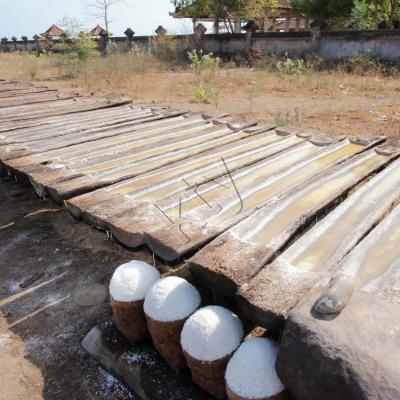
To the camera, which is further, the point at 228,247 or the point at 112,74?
the point at 112,74

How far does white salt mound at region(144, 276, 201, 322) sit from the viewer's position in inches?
84.8

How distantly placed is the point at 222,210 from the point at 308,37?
47.6ft

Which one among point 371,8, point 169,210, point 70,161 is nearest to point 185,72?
point 371,8

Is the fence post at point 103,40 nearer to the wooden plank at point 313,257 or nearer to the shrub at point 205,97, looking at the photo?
the shrub at point 205,97

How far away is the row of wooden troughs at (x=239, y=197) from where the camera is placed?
183cm

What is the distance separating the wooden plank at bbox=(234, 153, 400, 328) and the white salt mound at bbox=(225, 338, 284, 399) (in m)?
0.17


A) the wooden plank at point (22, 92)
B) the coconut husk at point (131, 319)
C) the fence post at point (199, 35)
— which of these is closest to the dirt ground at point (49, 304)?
the coconut husk at point (131, 319)

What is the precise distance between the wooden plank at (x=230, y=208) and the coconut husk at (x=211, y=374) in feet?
1.79

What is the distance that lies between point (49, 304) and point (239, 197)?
185 cm

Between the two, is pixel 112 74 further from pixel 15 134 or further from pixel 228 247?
pixel 228 247

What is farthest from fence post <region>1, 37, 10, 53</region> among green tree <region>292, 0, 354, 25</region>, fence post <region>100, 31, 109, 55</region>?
green tree <region>292, 0, 354, 25</region>

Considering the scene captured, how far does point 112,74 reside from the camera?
15109mm

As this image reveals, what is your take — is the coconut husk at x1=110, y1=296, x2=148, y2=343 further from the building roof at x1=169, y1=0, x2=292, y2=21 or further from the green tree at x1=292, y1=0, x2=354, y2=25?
the building roof at x1=169, y1=0, x2=292, y2=21

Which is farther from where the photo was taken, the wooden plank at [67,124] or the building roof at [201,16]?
the building roof at [201,16]
